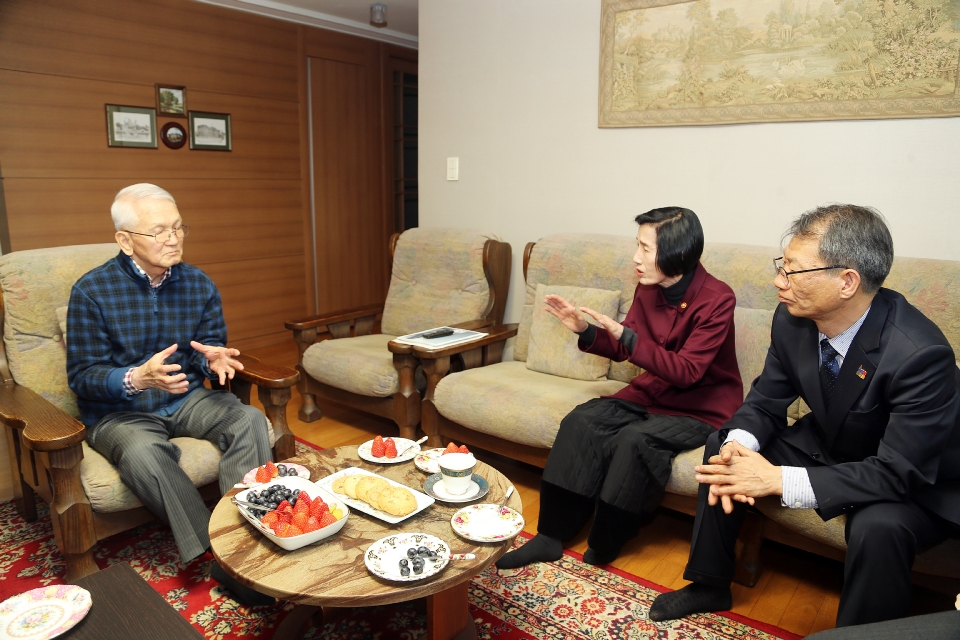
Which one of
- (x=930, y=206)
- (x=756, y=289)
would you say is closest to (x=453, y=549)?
(x=756, y=289)

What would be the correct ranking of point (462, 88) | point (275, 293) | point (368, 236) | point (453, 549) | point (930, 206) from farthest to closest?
point (368, 236), point (275, 293), point (462, 88), point (930, 206), point (453, 549)

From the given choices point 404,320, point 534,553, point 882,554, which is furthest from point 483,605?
point 404,320

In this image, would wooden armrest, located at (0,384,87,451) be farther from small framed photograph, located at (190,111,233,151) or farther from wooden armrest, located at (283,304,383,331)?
small framed photograph, located at (190,111,233,151)

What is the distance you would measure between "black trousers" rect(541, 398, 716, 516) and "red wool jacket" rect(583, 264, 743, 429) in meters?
0.06

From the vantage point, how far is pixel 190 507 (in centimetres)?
193

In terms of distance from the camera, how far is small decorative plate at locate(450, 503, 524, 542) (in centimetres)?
153

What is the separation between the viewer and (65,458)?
1812 millimetres

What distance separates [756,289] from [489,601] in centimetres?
144

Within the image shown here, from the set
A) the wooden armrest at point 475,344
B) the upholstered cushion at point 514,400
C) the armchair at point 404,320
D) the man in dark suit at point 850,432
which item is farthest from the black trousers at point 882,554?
the armchair at point 404,320

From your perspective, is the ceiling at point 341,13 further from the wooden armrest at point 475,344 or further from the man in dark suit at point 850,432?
the man in dark suit at point 850,432

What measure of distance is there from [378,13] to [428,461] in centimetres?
370

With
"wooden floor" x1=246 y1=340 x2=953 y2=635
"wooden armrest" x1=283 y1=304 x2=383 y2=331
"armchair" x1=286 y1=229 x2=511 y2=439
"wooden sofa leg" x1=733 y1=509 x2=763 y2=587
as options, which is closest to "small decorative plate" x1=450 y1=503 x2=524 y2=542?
"wooden floor" x1=246 y1=340 x2=953 y2=635

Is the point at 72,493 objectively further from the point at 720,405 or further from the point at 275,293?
the point at 275,293

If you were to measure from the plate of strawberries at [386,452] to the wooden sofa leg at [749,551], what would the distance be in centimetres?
104
